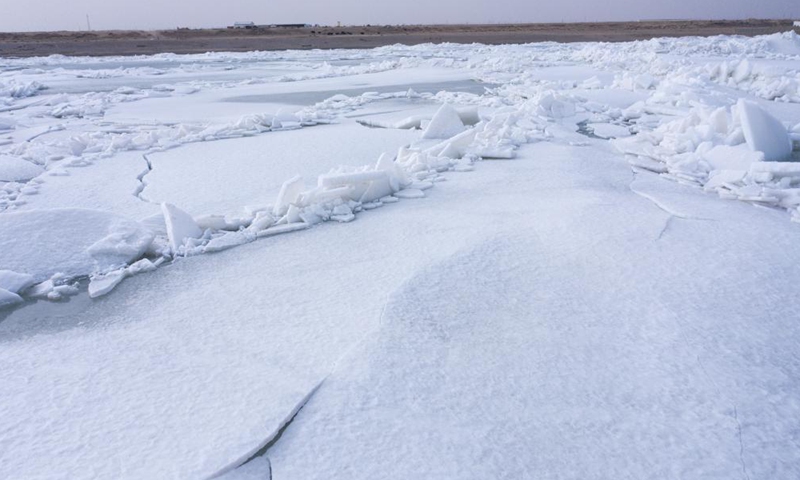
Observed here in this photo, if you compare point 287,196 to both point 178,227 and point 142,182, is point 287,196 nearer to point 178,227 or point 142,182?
point 178,227

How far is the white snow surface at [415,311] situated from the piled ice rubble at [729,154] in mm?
17

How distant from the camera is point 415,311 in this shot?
1548mm

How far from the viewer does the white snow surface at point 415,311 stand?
1.09 meters

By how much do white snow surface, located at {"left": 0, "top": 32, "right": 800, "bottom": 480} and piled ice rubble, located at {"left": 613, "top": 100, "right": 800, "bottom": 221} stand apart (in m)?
0.02

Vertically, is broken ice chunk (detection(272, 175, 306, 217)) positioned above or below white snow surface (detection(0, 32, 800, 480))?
above

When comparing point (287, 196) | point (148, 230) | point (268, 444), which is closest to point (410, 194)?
point (287, 196)

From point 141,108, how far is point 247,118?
2481mm

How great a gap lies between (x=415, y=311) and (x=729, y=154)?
2.45 metres

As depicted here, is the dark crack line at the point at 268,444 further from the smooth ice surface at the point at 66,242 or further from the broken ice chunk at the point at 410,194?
the broken ice chunk at the point at 410,194

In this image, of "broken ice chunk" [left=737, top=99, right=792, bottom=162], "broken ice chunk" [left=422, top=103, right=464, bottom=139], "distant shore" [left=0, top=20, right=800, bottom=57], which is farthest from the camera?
"distant shore" [left=0, top=20, right=800, bottom=57]

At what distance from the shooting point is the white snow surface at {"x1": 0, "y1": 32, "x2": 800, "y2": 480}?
109cm

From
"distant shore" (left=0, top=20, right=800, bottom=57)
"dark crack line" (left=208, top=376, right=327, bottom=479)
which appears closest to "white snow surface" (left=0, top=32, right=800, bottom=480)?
"dark crack line" (left=208, top=376, right=327, bottom=479)

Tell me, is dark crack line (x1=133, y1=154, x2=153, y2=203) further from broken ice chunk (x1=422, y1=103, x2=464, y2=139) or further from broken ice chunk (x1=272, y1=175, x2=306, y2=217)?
broken ice chunk (x1=422, y1=103, x2=464, y2=139)

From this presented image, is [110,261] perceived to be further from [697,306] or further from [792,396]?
[792,396]
